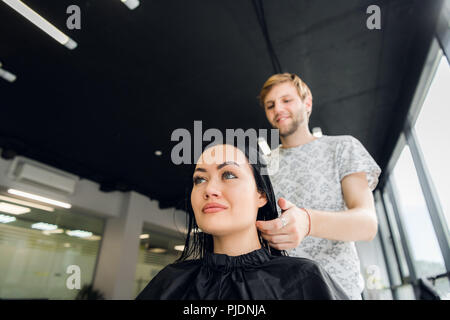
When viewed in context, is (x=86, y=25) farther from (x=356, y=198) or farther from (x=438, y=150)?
(x=438, y=150)

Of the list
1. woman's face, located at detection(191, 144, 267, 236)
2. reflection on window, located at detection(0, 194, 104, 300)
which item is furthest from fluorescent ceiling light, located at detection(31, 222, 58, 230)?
woman's face, located at detection(191, 144, 267, 236)

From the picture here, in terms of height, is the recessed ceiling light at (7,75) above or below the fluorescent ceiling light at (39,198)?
above

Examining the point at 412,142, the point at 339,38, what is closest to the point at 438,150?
the point at 412,142

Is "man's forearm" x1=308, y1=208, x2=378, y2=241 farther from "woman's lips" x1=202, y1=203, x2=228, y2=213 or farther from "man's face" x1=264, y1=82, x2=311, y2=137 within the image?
"man's face" x1=264, y1=82, x2=311, y2=137

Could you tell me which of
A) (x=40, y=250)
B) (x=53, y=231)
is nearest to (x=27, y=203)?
(x=53, y=231)

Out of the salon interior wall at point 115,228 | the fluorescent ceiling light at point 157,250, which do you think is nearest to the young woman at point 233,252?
the salon interior wall at point 115,228

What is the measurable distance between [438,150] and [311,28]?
187cm

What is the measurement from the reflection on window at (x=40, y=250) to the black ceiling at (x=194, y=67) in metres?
1.52

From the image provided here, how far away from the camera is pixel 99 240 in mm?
6523

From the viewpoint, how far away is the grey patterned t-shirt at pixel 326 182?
1.02 meters

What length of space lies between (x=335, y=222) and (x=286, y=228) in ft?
0.71

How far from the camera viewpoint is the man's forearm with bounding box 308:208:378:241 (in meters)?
0.82

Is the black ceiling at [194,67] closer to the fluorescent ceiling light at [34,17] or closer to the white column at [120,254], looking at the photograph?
the fluorescent ceiling light at [34,17]

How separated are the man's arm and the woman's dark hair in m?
0.29
